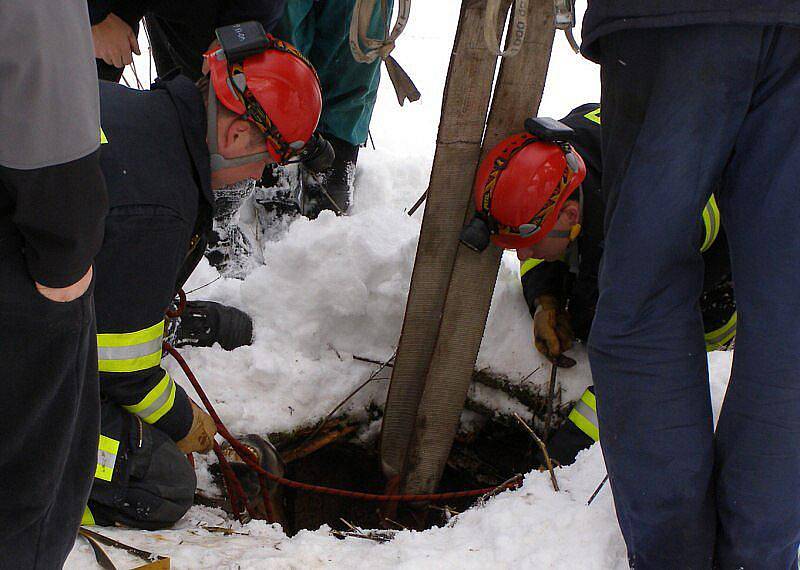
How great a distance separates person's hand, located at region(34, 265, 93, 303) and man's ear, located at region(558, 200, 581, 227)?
67.5 inches

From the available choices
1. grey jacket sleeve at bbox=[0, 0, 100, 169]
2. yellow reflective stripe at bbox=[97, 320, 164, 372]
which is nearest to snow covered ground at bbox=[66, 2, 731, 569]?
yellow reflective stripe at bbox=[97, 320, 164, 372]

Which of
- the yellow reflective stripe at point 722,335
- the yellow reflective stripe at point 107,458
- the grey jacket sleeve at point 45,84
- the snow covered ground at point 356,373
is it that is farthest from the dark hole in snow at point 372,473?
the grey jacket sleeve at point 45,84

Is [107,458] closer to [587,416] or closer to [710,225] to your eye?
[587,416]

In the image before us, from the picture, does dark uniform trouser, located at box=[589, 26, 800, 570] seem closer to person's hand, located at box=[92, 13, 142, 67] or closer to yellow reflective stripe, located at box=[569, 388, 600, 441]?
yellow reflective stripe, located at box=[569, 388, 600, 441]

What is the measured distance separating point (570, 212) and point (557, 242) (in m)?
0.11

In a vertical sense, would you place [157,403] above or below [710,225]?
below

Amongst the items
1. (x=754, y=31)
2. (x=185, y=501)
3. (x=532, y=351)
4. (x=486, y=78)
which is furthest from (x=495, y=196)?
(x=185, y=501)

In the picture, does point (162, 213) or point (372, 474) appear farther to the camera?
point (372, 474)

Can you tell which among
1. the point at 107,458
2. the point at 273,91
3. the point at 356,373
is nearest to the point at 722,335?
the point at 356,373

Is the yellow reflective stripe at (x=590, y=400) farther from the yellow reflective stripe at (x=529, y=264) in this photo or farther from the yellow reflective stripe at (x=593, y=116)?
the yellow reflective stripe at (x=593, y=116)

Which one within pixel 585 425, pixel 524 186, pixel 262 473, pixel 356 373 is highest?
pixel 524 186

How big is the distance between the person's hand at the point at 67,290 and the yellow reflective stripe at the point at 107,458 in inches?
36.5

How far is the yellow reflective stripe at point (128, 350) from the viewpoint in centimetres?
177

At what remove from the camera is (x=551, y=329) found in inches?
102
